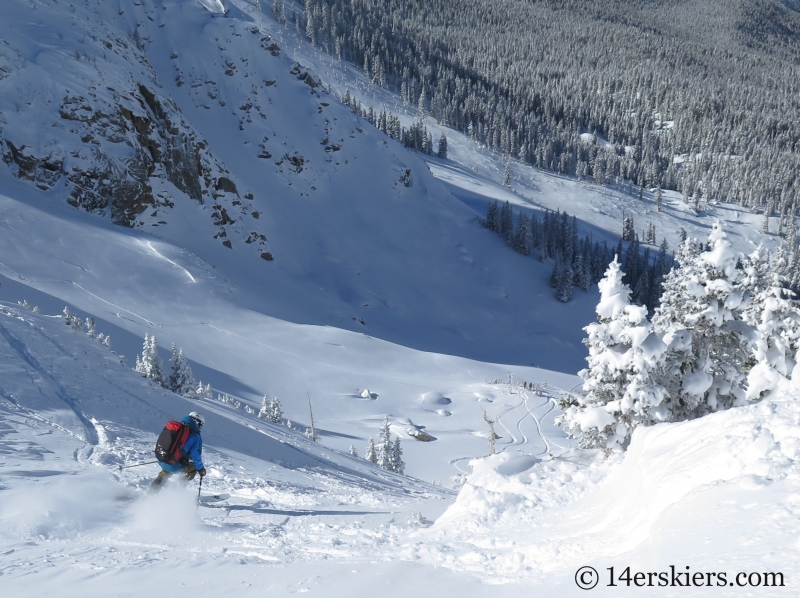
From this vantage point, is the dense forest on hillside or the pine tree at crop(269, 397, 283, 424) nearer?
the pine tree at crop(269, 397, 283, 424)

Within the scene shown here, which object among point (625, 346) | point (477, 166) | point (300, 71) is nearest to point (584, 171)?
point (477, 166)

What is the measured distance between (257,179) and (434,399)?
3895cm

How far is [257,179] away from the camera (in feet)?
208

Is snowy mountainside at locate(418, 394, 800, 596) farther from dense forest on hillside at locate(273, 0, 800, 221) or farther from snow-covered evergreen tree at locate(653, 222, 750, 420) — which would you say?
dense forest on hillside at locate(273, 0, 800, 221)

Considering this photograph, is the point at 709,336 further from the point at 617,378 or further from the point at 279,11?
the point at 279,11

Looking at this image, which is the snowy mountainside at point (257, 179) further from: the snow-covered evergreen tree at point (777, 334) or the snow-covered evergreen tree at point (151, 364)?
the snow-covered evergreen tree at point (777, 334)

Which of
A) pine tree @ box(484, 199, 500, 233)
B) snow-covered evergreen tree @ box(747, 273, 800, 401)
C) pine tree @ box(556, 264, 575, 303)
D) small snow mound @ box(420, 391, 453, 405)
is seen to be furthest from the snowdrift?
pine tree @ box(484, 199, 500, 233)

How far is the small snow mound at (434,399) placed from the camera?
36.1m

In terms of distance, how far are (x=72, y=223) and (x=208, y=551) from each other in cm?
3872

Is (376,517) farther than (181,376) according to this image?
No

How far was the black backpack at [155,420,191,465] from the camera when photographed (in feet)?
28.1

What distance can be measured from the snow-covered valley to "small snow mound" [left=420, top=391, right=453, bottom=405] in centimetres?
15

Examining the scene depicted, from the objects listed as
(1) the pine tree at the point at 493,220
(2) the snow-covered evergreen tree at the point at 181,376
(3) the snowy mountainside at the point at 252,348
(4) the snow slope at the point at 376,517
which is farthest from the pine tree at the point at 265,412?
(1) the pine tree at the point at 493,220

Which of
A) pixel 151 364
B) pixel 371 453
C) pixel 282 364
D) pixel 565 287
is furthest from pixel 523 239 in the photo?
pixel 151 364
